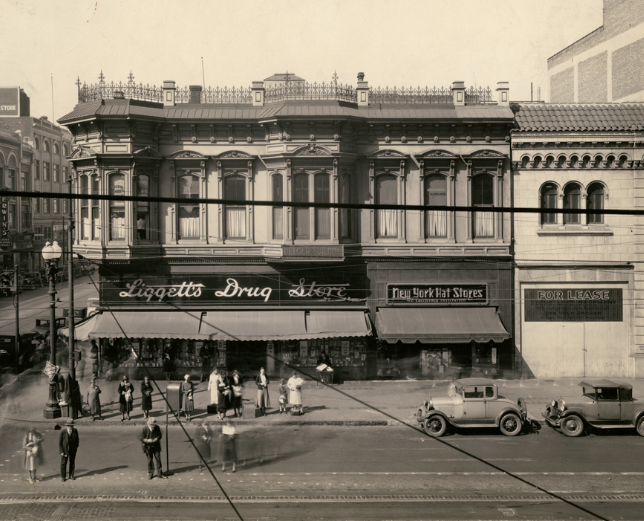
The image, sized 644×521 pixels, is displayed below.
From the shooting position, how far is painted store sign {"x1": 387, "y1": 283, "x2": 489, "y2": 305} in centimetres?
2745

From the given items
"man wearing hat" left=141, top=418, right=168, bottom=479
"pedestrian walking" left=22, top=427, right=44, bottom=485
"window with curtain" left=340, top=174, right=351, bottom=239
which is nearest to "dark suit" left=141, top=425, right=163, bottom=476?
"man wearing hat" left=141, top=418, right=168, bottom=479

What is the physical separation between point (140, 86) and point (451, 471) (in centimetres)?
1979

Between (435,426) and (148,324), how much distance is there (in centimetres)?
1229

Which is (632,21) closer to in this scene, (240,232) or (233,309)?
(240,232)

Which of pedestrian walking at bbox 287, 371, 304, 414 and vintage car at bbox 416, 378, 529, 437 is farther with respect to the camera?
pedestrian walking at bbox 287, 371, 304, 414

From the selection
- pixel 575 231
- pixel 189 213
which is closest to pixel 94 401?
pixel 189 213

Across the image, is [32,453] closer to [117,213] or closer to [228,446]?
[228,446]

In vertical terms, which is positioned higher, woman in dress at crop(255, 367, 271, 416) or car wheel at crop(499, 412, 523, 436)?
woman in dress at crop(255, 367, 271, 416)

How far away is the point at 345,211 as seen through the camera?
27812 mm

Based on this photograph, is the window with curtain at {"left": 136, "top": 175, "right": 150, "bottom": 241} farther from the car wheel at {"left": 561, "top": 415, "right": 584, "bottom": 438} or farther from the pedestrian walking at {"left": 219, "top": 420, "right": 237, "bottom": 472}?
the car wheel at {"left": 561, "top": 415, "right": 584, "bottom": 438}

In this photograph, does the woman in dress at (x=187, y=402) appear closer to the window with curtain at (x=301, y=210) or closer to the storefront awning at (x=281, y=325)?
the storefront awning at (x=281, y=325)

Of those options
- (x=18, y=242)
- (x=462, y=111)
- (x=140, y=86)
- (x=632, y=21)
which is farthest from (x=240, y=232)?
(x=18, y=242)

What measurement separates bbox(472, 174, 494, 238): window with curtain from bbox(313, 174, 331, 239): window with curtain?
5.89 m

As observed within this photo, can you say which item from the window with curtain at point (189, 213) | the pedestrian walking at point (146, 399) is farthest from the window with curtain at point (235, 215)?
the pedestrian walking at point (146, 399)
